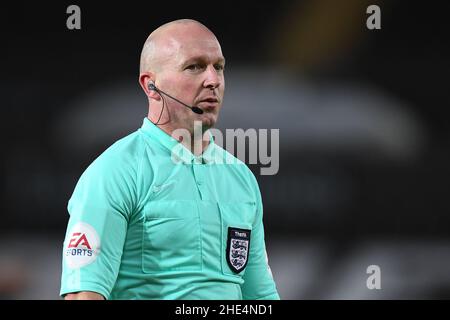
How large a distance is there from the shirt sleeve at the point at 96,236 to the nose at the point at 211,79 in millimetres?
338

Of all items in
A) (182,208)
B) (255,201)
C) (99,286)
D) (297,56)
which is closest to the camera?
(99,286)

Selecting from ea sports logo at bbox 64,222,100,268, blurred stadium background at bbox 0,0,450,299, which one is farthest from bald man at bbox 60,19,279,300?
blurred stadium background at bbox 0,0,450,299

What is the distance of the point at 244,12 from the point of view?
3850mm

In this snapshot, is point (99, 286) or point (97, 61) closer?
point (99, 286)

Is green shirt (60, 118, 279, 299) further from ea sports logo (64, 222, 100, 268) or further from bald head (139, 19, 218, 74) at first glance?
bald head (139, 19, 218, 74)

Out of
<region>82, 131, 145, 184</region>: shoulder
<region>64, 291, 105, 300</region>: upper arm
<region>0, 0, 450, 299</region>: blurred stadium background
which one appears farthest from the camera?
<region>0, 0, 450, 299</region>: blurred stadium background

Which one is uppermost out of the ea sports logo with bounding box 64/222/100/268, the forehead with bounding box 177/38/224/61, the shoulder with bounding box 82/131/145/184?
the forehead with bounding box 177/38/224/61

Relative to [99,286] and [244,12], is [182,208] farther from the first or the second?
[244,12]

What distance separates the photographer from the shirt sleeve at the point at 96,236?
1672mm

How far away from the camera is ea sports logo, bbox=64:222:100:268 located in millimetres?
1685

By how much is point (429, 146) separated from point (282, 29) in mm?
967

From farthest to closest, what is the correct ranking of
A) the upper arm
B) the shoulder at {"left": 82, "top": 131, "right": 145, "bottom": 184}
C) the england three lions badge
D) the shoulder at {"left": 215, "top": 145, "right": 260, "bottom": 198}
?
the shoulder at {"left": 215, "top": 145, "right": 260, "bottom": 198}, the england three lions badge, the shoulder at {"left": 82, "top": 131, "right": 145, "bottom": 184}, the upper arm

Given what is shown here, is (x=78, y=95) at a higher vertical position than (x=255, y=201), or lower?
higher

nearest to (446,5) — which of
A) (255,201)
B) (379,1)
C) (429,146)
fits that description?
(379,1)
